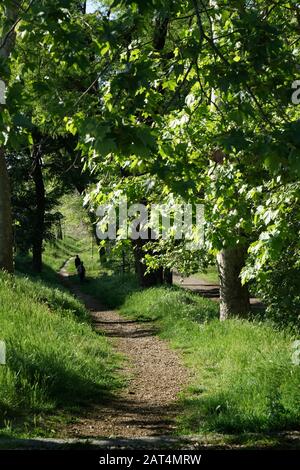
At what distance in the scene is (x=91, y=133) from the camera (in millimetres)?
3299

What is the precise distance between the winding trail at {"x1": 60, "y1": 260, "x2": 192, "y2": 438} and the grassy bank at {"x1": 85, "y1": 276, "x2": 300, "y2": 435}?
0.23m

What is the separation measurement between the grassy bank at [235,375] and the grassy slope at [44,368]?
1394 mm

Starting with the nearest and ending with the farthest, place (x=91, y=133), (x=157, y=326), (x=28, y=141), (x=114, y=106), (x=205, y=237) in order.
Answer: (x=91, y=133)
(x=28, y=141)
(x=114, y=106)
(x=205, y=237)
(x=157, y=326)

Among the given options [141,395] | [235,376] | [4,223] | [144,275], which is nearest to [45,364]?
[141,395]

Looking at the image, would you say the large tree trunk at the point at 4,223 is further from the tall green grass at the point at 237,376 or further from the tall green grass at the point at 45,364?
the tall green grass at the point at 237,376

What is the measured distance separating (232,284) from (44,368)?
18.4 ft

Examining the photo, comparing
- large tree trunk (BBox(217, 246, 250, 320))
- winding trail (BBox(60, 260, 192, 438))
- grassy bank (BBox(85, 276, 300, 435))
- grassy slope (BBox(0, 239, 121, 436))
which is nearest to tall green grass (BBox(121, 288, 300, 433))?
grassy bank (BBox(85, 276, 300, 435))

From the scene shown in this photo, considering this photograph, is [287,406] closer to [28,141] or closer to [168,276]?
[28,141]

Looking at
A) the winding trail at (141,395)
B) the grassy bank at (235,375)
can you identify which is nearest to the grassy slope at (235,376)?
the grassy bank at (235,375)

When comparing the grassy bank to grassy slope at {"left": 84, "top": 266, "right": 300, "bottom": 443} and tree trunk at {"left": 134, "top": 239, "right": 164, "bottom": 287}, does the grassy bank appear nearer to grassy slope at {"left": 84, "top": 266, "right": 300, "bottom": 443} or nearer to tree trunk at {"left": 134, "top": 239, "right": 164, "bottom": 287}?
grassy slope at {"left": 84, "top": 266, "right": 300, "bottom": 443}

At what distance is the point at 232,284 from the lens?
11516 millimetres

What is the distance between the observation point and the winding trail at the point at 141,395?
6059 mm
